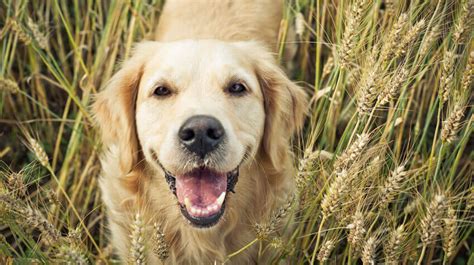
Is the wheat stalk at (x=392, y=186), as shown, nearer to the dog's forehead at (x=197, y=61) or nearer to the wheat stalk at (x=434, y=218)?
the wheat stalk at (x=434, y=218)

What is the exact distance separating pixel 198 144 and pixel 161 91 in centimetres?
45

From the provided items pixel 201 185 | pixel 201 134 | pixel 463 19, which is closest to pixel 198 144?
pixel 201 134

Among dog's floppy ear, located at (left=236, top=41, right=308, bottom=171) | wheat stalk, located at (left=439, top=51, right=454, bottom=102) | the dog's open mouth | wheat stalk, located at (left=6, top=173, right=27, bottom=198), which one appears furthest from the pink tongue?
wheat stalk, located at (left=439, top=51, right=454, bottom=102)

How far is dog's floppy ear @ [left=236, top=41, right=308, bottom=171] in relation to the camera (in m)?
2.69

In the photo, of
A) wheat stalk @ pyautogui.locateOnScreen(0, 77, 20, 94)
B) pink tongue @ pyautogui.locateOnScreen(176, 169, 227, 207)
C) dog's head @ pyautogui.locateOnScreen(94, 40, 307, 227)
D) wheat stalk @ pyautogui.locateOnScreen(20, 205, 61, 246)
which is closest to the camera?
wheat stalk @ pyautogui.locateOnScreen(20, 205, 61, 246)

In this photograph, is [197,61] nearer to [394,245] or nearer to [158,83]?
[158,83]

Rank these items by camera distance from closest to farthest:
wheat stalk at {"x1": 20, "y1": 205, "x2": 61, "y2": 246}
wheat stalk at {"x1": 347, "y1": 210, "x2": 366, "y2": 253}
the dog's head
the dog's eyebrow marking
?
wheat stalk at {"x1": 20, "y1": 205, "x2": 61, "y2": 246}, wheat stalk at {"x1": 347, "y1": 210, "x2": 366, "y2": 253}, the dog's head, the dog's eyebrow marking

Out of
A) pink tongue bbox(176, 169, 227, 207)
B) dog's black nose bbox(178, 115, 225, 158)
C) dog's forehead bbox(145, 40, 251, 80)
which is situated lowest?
pink tongue bbox(176, 169, 227, 207)

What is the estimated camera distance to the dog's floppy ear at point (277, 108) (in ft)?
8.82

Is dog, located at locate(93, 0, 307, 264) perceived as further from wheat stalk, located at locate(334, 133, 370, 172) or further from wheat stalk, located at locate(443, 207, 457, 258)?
wheat stalk, located at locate(443, 207, 457, 258)

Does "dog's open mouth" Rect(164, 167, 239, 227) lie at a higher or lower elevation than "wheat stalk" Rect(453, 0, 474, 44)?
lower

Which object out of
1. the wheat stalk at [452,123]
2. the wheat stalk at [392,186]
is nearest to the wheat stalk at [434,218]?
the wheat stalk at [392,186]

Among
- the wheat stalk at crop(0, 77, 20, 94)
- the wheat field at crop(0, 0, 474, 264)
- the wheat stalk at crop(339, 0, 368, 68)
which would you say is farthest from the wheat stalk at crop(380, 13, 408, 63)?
the wheat stalk at crop(0, 77, 20, 94)

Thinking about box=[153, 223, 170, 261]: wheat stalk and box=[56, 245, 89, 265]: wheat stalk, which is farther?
box=[153, 223, 170, 261]: wheat stalk
